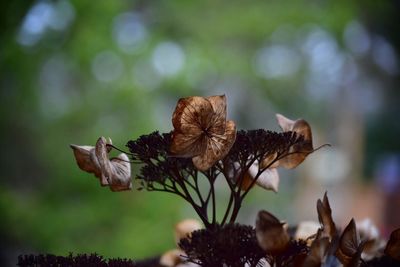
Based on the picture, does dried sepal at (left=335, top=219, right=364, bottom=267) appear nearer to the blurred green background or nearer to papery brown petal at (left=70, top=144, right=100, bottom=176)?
papery brown petal at (left=70, top=144, right=100, bottom=176)

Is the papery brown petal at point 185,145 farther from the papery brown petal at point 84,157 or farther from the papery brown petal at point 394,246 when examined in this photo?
the papery brown petal at point 394,246

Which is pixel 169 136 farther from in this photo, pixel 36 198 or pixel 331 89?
pixel 331 89

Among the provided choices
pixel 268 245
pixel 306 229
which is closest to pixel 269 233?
pixel 268 245

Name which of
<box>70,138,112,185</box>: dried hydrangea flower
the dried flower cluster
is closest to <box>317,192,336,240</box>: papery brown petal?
the dried flower cluster

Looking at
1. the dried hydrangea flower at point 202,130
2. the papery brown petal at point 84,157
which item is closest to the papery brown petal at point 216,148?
the dried hydrangea flower at point 202,130

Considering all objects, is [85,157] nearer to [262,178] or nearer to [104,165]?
[104,165]

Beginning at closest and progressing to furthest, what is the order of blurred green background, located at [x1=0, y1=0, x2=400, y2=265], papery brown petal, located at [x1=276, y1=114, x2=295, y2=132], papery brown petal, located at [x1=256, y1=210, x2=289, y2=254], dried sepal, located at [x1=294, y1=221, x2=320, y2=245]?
papery brown petal, located at [x1=256, y1=210, x2=289, y2=254] < papery brown petal, located at [x1=276, y1=114, x2=295, y2=132] < dried sepal, located at [x1=294, y1=221, x2=320, y2=245] < blurred green background, located at [x1=0, y1=0, x2=400, y2=265]
